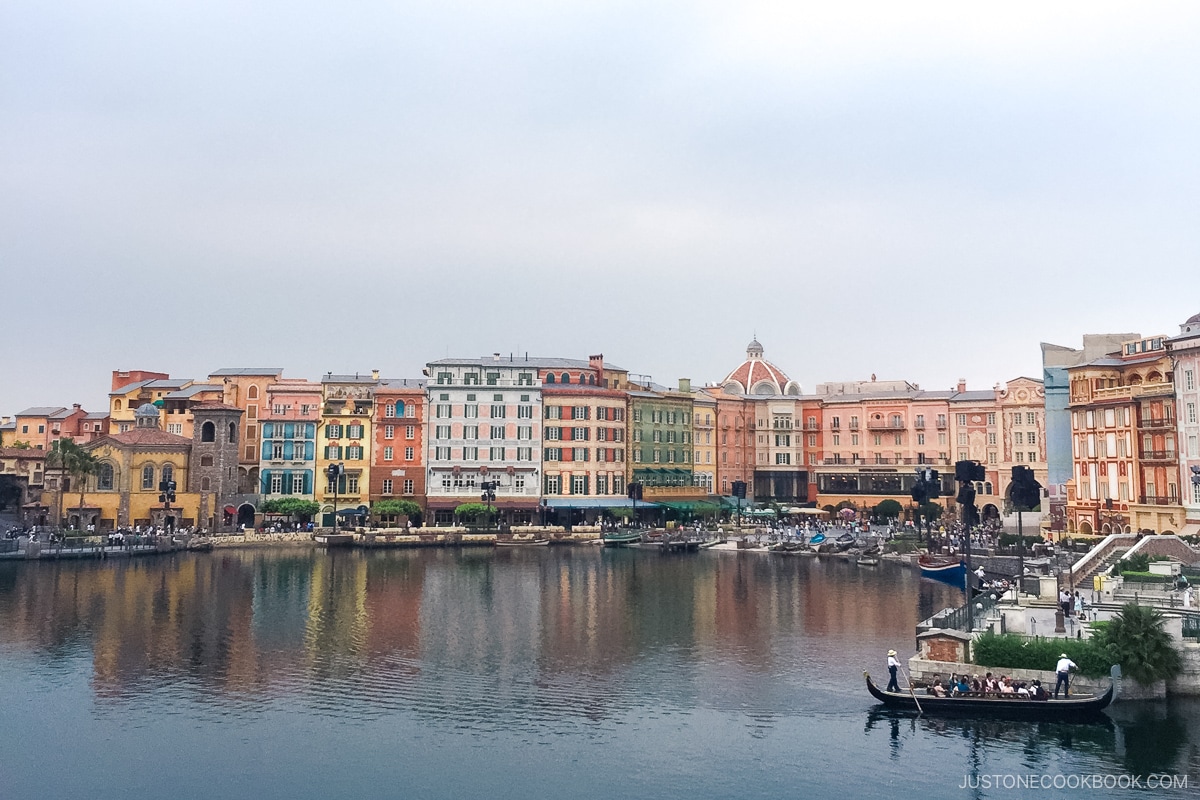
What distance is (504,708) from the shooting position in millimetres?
33031

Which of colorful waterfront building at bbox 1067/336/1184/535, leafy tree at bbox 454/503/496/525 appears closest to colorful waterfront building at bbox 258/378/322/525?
leafy tree at bbox 454/503/496/525

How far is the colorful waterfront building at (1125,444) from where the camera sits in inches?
2719

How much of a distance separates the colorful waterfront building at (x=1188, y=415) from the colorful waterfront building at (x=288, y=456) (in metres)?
81.5

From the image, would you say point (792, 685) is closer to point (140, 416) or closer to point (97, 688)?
point (97, 688)

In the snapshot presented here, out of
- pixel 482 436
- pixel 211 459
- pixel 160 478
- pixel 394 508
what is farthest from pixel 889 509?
pixel 160 478

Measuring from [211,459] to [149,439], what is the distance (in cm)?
646

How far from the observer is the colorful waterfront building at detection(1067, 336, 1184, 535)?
6906 cm

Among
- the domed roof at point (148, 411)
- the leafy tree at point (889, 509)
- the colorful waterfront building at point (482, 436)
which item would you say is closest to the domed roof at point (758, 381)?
the leafy tree at point (889, 509)

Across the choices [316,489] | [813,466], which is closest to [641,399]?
[813,466]

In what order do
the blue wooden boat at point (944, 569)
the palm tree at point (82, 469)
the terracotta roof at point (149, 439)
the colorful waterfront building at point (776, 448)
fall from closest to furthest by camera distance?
the blue wooden boat at point (944, 569), the palm tree at point (82, 469), the terracotta roof at point (149, 439), the colorful waterfront building at point (776, 448)

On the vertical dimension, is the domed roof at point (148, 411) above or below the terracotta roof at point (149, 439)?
above

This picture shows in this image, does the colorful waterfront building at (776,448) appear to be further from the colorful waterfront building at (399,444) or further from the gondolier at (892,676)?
the gondolier at (892,676)

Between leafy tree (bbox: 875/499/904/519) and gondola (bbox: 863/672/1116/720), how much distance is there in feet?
255

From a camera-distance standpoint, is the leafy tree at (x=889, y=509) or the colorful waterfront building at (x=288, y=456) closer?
the colorful waterfront building at (x=288, y=456)
